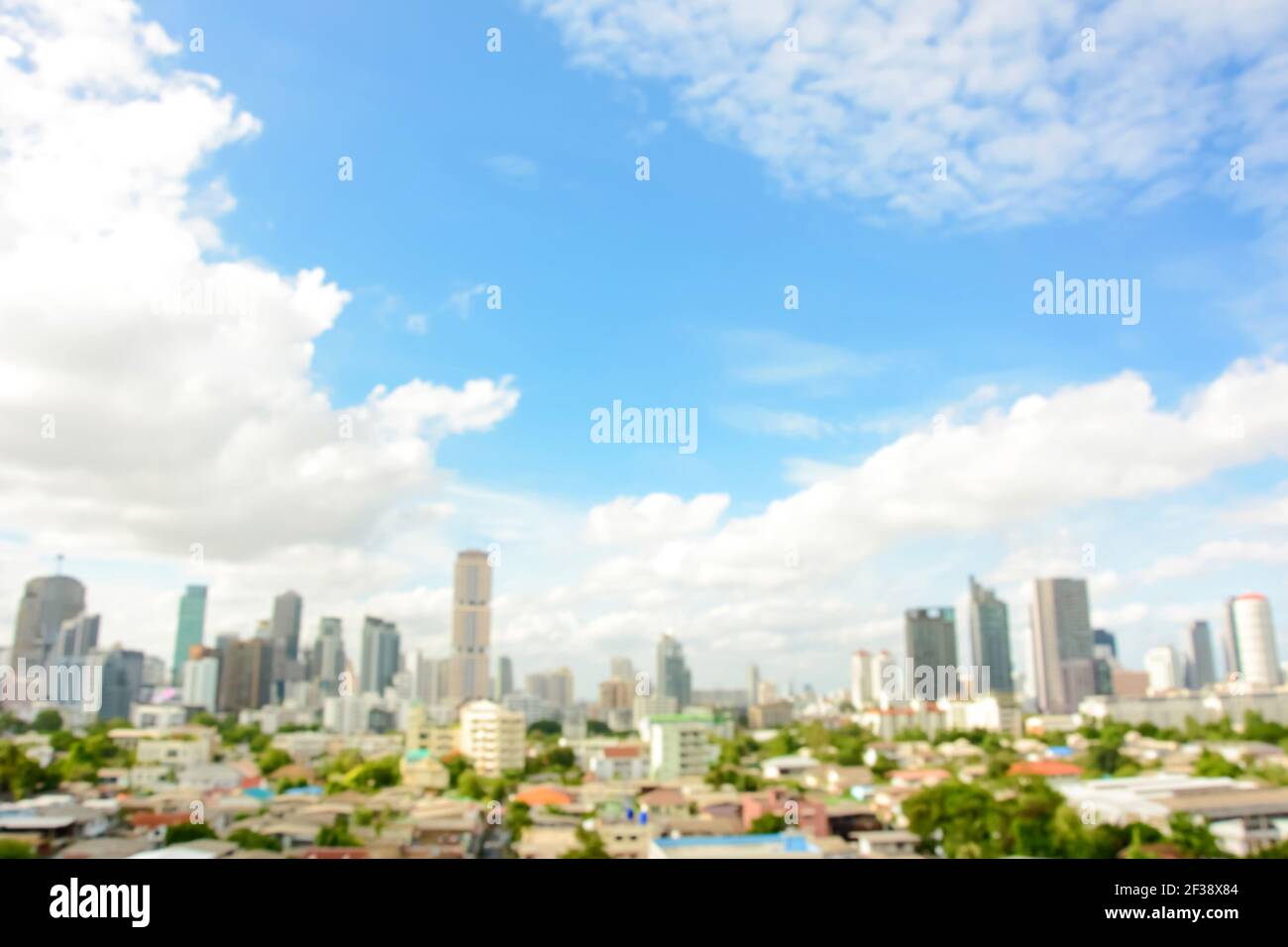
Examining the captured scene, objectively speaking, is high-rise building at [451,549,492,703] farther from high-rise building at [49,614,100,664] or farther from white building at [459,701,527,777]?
high-rise building at [49,614,100,664]

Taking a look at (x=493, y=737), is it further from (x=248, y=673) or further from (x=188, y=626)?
(x=188, y=626)

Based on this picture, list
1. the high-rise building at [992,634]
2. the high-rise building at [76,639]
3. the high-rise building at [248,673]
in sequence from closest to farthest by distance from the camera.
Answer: the high-rise building at [76,639]
the high-rise building at [248,673]
the high-rise building at [992,634]

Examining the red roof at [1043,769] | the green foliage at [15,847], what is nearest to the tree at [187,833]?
the green foliage at [15,847]

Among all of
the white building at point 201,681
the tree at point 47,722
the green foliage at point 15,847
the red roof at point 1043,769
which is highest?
the white building at point 201,681

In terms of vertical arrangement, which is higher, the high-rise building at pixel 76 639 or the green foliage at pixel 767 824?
the high-rise building at pixel 76 639

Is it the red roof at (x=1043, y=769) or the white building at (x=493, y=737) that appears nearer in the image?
the red roof at (x=1043, y=769)

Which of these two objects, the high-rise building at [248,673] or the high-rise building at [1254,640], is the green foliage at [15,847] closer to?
the high-rise building at [248,673]

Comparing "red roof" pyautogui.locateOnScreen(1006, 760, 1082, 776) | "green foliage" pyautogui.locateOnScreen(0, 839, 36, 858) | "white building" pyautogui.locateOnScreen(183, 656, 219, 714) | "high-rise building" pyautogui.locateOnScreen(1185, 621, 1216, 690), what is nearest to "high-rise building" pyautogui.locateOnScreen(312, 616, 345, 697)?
"white building" pyautogui.locateOnScreen(183, 656, 219, 714)
